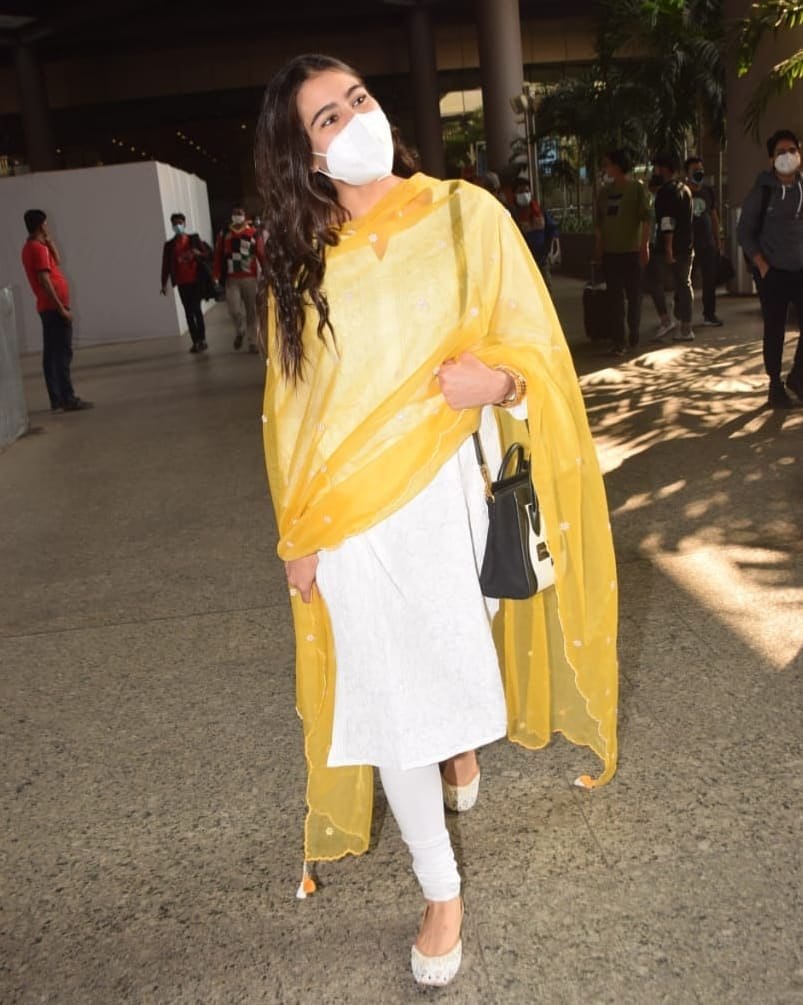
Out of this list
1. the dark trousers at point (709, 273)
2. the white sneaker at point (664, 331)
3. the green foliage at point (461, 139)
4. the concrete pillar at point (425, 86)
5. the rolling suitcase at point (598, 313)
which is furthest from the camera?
the green foliage at point (461, 139)

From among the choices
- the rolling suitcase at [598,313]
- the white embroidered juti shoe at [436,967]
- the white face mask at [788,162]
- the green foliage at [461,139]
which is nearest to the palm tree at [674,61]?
the rolling suitcase at [598,313]

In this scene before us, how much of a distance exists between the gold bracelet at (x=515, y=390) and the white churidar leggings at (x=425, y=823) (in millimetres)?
725

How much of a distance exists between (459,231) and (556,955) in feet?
4.71

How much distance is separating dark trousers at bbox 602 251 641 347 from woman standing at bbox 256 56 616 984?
788 cm

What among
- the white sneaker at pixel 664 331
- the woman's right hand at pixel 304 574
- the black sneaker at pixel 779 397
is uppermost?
the woman's right hand at pixel 304 574

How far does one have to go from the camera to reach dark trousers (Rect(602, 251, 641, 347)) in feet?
31.8

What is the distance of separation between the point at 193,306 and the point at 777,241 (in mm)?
8808

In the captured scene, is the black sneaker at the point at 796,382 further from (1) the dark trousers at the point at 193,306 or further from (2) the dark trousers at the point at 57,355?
(1) the dark trousers at the point at 193,306

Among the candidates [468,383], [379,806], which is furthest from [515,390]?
[379,806]

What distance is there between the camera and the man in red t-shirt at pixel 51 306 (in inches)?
365

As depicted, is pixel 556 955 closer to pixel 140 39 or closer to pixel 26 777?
pixel 26 777

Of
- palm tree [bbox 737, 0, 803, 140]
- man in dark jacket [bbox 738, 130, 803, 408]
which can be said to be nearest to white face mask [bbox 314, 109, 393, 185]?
palm tree [bbox 737, 0, 803, 140]

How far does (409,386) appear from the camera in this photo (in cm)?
205

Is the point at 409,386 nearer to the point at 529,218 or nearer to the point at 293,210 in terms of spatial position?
the point at 293,210
